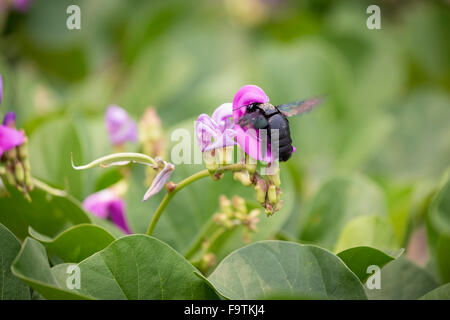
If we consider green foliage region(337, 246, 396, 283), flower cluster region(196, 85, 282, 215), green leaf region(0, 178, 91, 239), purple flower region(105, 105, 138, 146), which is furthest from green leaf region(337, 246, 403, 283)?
purple flower region(105, 105, 138, 146)

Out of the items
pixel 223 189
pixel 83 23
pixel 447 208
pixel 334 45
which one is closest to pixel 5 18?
pixel 83 23

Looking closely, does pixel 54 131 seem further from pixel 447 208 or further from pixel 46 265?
pixel 447 208

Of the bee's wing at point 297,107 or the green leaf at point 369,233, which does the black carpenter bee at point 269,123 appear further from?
the green leaf at point 369,233

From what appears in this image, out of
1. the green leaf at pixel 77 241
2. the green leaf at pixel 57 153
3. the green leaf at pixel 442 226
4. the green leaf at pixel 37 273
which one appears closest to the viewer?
the green leaf at pixel 37 273

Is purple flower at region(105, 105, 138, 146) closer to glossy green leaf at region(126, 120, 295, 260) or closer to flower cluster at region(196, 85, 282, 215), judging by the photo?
glossy green leaf at region(126, 120, 295, 260)

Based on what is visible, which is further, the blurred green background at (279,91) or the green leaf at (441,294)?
the blurred green background at (279,91)

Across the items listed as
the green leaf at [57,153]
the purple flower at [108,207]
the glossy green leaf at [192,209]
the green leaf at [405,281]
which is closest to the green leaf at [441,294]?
the green leaf at [405,281]
